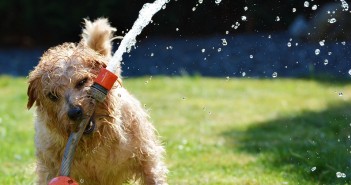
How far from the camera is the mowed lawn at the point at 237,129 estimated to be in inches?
218

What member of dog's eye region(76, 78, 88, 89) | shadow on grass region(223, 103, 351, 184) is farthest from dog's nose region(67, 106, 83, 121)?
shadow on grass region(223, 103, 351, 184)

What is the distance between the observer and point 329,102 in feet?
28.5

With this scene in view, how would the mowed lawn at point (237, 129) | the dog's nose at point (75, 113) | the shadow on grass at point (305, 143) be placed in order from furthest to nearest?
the mowed lawn at point (237, 129), the shadow on grass at point (305, 143), the dog's nose at point (75, 113)

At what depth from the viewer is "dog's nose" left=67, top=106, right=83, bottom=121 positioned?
4066 millimetres

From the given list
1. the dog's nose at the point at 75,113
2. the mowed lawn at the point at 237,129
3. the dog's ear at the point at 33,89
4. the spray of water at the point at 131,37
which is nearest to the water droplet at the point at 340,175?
the mowed lawn at the point at 237,129

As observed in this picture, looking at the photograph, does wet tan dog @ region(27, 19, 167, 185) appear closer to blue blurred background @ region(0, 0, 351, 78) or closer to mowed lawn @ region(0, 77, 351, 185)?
mowed lawn @ region(0, 77, 351, 185)

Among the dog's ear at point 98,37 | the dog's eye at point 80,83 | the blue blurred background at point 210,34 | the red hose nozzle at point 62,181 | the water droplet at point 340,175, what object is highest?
the blue blurred background at point 210,34

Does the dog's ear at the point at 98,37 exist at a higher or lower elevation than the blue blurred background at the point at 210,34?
lower

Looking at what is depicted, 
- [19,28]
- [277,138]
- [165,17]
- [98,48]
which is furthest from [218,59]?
[98,48]

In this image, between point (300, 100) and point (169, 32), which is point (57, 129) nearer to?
point (300, 100)

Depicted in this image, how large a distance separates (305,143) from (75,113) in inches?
111

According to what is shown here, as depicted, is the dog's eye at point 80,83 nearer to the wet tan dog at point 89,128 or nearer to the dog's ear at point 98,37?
the wet tan dog at point 89,128

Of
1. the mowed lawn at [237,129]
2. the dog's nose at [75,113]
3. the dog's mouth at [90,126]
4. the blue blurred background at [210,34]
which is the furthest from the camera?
the blue blurred background at [210,34]

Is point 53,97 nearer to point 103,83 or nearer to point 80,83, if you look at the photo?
point 80,83
